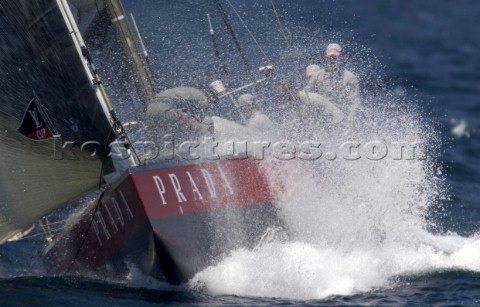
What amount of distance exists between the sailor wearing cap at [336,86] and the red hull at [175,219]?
9.83ft

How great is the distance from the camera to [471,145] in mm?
12445

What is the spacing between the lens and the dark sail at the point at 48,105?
325 inches

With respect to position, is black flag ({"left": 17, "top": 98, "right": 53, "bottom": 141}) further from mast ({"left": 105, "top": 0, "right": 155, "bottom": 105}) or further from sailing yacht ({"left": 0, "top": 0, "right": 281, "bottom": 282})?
mast ({"left": 105, "top": 0, "right": 155, "bottom": 105})

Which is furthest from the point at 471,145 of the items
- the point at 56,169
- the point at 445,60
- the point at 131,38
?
the point at 56,169

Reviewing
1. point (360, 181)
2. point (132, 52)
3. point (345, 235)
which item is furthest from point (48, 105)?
point (360, 181)

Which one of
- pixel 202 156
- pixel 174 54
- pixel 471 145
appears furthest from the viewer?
pixel 174 54

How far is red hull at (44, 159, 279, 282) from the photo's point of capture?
7852 mm

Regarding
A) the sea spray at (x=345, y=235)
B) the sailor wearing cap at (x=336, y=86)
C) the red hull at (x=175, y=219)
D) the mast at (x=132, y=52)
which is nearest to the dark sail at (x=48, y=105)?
the red hull at (x=175, y=219)

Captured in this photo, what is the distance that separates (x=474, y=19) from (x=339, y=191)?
601 centimetres

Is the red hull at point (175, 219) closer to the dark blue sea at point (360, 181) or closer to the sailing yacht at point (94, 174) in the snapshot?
the sailing yacht at point (94, 174)

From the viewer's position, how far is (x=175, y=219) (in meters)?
7.93

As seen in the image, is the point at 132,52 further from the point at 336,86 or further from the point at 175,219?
the point at 175,219

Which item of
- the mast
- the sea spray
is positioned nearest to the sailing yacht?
the sea spray

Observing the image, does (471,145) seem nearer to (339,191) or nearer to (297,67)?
(297,67)
